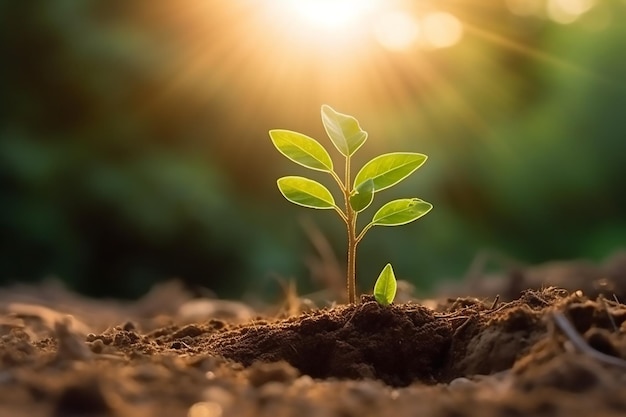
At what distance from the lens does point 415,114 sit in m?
5.39

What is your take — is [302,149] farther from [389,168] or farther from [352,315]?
[352,315]

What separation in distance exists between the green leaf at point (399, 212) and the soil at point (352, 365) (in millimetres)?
181

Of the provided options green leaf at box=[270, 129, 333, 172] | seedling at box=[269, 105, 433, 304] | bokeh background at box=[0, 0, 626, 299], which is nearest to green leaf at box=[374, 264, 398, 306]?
seedling at box=[269, 105, 433, 304]

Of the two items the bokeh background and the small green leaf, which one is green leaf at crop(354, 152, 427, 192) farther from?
the bokeh background

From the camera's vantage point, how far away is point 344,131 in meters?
1.50

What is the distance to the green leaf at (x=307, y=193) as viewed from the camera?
1.53 meters

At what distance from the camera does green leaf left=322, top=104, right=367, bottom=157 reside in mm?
1502

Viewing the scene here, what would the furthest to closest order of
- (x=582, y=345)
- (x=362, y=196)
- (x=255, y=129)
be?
(x=255, y=129)
(x=362, y=196)
(x=582, y=345)

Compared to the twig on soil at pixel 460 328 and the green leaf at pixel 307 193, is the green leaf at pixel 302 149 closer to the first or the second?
the green leaf at pixel 307 193

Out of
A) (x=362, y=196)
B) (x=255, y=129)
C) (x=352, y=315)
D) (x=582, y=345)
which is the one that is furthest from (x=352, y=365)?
(x=255, y=129)

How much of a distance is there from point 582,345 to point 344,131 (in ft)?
2.22

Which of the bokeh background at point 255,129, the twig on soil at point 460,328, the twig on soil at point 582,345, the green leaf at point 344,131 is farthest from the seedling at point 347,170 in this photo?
the bokeh background at point 255,129

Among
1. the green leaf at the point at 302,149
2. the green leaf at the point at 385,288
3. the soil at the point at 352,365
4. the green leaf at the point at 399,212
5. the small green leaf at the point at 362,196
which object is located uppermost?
the green leaf at the point at 302,149

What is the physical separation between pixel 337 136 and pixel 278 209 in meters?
3.93
